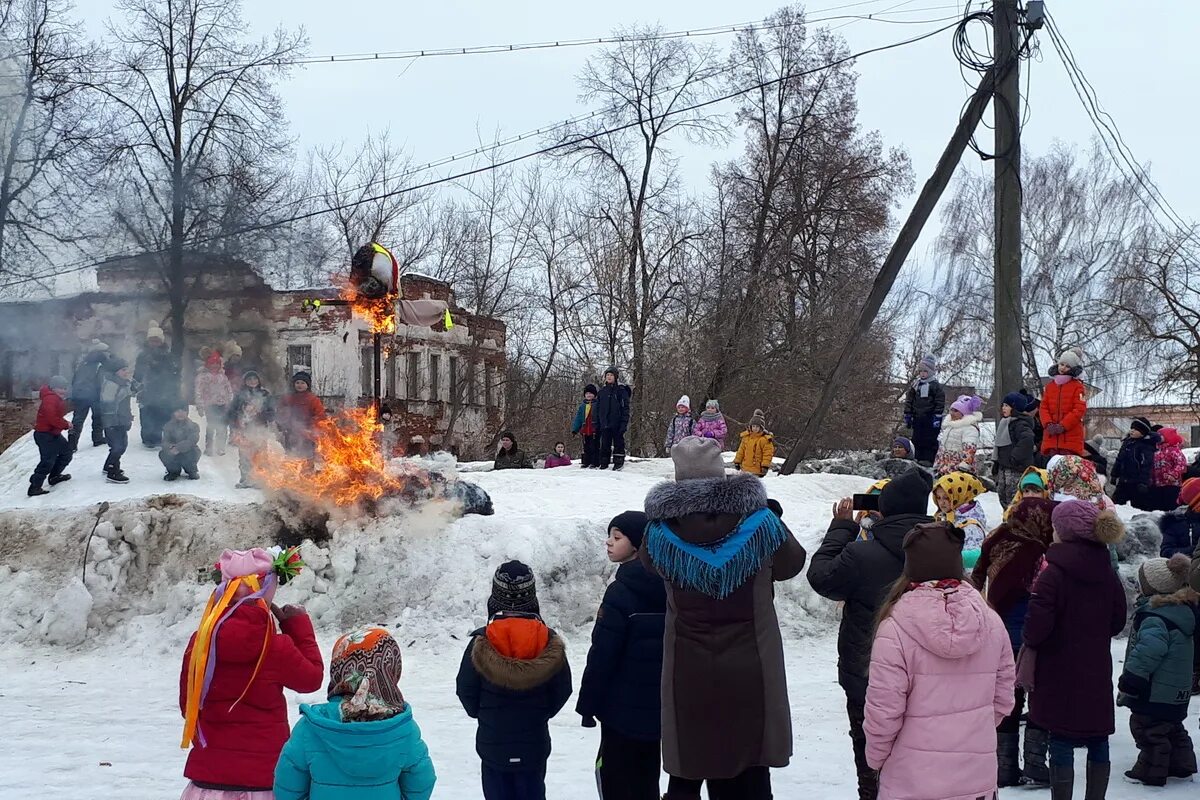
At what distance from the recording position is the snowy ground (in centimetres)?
945

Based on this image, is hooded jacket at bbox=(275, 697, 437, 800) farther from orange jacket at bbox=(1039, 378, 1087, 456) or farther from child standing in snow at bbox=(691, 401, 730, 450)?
child standing in snow at bbox=(691, 401, 730, 450)

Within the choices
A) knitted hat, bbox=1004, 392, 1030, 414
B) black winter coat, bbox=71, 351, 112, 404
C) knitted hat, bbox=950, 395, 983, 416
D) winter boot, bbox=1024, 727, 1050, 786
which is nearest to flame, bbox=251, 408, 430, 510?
black winter coat, bbox=71, 351, 112, 404

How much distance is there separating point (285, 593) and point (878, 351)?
2349 cm

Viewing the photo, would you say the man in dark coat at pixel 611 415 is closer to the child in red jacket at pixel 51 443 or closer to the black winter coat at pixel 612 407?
the black winter coat at pixel 612 407

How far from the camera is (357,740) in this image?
3.96m

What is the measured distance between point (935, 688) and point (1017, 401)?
28.4 ft

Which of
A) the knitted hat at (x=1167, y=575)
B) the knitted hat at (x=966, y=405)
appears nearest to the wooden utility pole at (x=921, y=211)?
the knitted hat at (x=966, y=405)

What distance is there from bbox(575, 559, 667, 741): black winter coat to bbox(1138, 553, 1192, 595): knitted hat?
3747 millimetres

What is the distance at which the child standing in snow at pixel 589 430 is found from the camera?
18.3 m

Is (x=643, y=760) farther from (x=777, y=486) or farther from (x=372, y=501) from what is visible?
(x=777, y=486)

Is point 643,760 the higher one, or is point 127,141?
point 127,141

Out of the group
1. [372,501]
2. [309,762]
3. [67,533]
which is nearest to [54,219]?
[67,533]

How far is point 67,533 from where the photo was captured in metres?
12.1

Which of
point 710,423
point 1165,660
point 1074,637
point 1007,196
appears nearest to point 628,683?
point 1074,637
